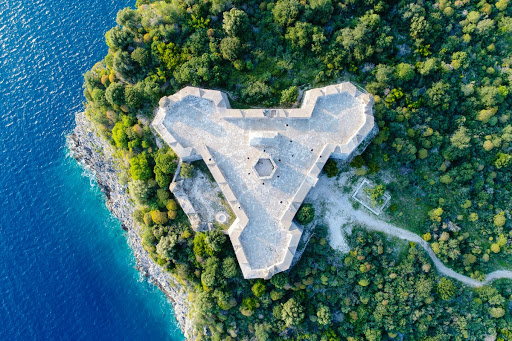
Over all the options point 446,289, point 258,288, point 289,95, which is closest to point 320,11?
point 289,95

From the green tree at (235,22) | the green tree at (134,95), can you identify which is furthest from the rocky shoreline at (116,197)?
the green tree at (235,22)

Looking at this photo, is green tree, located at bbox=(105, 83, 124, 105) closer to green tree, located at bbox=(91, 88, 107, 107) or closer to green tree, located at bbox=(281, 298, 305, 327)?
green tree, located at bbox=(91, 88, 107, 107)

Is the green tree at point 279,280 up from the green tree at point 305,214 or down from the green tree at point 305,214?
down

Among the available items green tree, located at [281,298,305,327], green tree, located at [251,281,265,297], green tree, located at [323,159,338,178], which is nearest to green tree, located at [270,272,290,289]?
green tree, located at [251,281,265,297]

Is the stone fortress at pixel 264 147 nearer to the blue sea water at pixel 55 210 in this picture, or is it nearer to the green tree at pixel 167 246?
the green tree at pixel 167 246

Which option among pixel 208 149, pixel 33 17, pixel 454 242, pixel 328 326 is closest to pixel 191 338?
pixel 328 326

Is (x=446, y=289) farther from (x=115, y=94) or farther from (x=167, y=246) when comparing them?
(x=115, y=94)

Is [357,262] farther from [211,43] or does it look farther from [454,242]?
[211,43]
